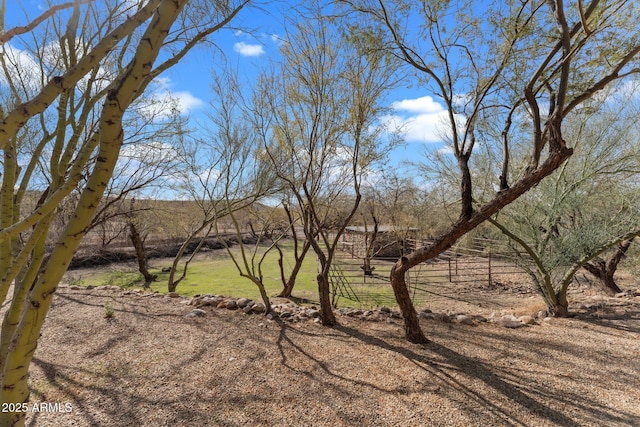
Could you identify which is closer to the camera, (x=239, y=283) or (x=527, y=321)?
(x=527, y=321)

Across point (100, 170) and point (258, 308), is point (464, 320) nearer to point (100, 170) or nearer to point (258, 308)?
point (258, 308)

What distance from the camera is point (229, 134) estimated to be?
659 cm

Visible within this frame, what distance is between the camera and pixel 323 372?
3.32 metres

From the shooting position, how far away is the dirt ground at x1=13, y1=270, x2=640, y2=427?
2568mm

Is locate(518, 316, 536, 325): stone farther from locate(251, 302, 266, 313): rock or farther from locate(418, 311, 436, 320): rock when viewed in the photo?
locate(251, 302, 266, 313): rock

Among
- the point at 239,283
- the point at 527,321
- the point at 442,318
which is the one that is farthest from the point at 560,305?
the point at 239,283

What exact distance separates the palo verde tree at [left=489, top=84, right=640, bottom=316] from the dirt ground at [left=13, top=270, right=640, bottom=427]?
94 centimetres

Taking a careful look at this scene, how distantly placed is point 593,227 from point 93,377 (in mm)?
7234

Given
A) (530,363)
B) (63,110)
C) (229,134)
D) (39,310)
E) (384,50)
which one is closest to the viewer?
(39,310)

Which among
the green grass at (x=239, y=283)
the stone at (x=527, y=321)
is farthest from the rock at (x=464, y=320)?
the green grass at (x=239, y=283)

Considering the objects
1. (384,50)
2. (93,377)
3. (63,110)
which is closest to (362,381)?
(93,377)

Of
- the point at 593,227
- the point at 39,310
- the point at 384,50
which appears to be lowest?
the point at 39,310

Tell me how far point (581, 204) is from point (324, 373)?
18.5ft

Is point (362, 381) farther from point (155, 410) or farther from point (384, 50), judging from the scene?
point (384, 50)
